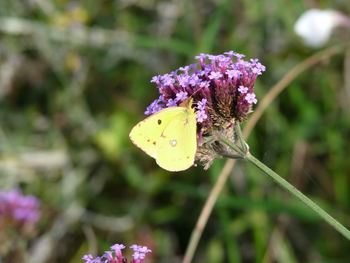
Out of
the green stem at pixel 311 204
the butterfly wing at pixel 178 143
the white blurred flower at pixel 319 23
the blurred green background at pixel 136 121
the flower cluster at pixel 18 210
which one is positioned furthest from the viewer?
the blurred green background at pixel 136 121

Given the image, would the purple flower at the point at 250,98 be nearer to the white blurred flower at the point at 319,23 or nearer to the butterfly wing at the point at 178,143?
the butterfly wing at the point at 178,143

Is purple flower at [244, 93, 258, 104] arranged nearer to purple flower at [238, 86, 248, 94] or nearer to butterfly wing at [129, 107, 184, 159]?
purple flower at [238, 86, 248, 94]

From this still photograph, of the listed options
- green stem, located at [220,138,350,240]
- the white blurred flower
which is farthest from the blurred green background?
green stem, located at [220,138,350,240]

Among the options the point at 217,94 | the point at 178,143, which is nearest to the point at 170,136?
the point at 178,143

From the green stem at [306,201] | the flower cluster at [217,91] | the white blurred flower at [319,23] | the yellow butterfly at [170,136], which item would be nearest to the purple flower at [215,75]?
the flower cluster at [217,91]

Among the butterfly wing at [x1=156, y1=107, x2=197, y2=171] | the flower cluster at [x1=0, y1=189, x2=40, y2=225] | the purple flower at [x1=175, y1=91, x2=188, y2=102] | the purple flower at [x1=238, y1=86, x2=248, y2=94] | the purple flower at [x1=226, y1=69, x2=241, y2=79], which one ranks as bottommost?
the butterfly wing at [x1=156, y1=107, x2=197, y2=171]

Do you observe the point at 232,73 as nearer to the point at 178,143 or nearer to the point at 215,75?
the point at 215,75

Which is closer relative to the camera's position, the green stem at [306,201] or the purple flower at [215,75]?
the green stem at [306,201]
